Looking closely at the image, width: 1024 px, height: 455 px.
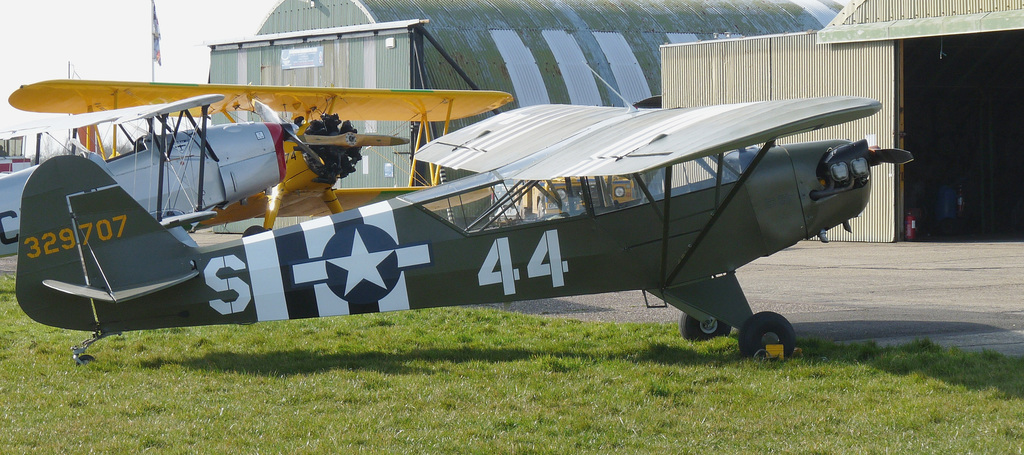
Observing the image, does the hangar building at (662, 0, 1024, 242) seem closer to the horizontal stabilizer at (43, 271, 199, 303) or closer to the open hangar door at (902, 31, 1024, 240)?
the open hangar door at (902, 31, 1024, 240)

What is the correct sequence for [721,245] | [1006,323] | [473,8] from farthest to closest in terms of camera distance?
[473,8] < [1006,323] < [721,245]

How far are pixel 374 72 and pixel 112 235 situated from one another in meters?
18.8

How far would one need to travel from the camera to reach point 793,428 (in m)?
5.23

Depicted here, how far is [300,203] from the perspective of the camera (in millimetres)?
16406

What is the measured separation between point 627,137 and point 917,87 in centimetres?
1739

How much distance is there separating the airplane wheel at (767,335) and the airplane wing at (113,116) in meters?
5.74

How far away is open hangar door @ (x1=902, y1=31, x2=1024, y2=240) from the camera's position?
21.6 meters

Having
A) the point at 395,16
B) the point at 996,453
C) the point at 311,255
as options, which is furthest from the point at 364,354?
the point at 395,16

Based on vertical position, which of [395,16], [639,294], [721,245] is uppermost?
[395,16]

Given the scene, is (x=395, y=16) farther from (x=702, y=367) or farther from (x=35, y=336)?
(x=702, y=367)

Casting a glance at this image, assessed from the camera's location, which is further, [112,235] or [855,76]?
[855,76]

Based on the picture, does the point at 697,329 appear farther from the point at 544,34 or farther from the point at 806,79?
the point at 544,34

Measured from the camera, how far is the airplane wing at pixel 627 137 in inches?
234

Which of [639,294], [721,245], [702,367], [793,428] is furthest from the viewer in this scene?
[639,294]
